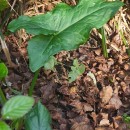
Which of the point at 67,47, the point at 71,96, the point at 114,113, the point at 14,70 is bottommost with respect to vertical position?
the point at 114,113

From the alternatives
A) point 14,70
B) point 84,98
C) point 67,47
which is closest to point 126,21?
point 84,98

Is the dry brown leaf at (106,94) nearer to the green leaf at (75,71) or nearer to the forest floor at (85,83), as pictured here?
the forest floor at (85,83)

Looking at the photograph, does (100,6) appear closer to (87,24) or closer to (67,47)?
(87,24)

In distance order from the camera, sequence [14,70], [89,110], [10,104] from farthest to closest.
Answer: [14,70] < [89,110] < [10,104]

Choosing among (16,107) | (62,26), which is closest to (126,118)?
(62,26)

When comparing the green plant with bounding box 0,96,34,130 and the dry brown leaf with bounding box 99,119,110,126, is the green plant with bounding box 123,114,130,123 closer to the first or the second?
the dry brown leaf with bounding box 99,119,110,126

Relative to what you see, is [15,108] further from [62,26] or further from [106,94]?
[106,94]
